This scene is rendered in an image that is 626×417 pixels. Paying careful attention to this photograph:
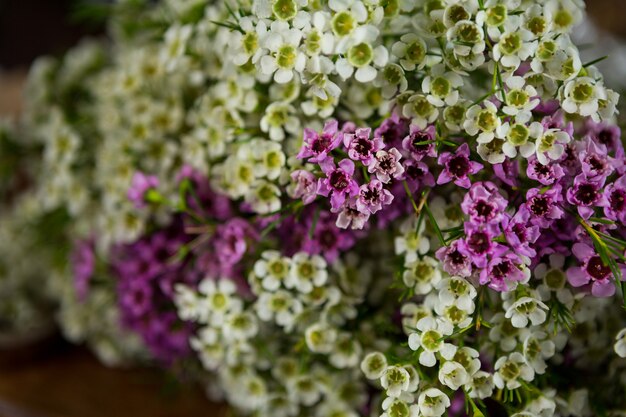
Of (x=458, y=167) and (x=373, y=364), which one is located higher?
Answer: (x=458, y=167)

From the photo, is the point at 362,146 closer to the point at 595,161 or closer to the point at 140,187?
the point at 595,161

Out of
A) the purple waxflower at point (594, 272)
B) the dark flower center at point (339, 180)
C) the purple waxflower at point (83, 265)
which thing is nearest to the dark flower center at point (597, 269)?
the purple waxflower at point (594, 272)

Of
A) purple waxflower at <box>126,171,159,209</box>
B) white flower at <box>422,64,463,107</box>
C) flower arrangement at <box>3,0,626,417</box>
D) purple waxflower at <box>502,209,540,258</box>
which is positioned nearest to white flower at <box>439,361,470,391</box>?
flower arrangement at <box>3,0,626,417</box>

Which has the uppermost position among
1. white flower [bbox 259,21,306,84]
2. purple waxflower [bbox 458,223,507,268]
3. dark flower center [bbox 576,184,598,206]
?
white flower [bbox 259,21,306,84]

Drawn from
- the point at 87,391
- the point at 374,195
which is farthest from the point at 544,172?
the point at 87,391

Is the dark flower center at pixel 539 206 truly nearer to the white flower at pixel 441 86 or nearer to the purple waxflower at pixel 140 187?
the white flower at pixel 441 86

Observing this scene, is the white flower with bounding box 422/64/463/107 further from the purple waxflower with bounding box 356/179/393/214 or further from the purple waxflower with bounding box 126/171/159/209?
the purple waxflower with bounding box 126/171/159/209
